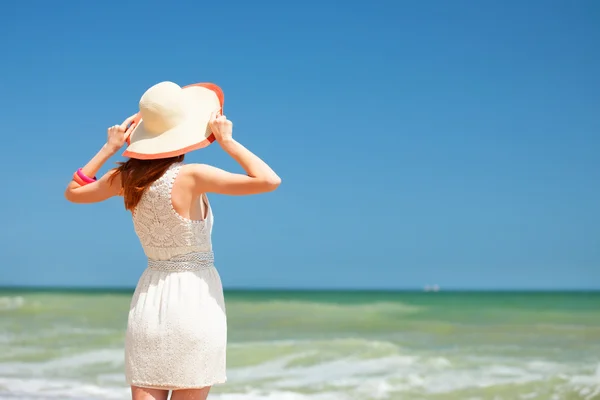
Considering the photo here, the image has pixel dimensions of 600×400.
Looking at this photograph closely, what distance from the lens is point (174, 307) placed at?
7.37 ft

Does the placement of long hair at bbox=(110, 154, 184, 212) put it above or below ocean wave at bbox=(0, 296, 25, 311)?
above

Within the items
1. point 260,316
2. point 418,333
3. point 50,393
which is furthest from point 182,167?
point 260,316

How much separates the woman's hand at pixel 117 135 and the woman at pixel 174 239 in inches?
4.2

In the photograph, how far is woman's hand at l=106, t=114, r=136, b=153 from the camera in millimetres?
2459

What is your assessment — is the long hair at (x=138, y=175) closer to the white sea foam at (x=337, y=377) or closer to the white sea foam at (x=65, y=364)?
the white sea foam at (x=337, y=377)

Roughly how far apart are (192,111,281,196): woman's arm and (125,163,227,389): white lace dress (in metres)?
0.10

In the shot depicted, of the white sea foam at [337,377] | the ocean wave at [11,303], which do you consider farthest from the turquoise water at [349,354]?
the ocean wave at [11,303]

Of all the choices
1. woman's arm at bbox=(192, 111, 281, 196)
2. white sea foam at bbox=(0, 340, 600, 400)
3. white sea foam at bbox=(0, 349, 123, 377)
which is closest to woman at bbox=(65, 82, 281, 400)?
woman's arm at bbox=(192, 111, 281, 196)

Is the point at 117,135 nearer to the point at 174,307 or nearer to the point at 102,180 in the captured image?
the point at 102,180

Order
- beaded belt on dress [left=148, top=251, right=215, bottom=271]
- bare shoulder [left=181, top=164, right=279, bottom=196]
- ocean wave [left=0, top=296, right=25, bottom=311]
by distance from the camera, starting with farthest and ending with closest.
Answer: ocean wave [left=0, top=296, right=25, bottom=311] < beaded belt on dress [left=148, top=251, right=215, bottom=271] < bare shoulder [left=181, top=164, right=279, bottom=196]

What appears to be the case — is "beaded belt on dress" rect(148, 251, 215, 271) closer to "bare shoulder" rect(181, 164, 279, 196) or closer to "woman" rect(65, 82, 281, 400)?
"woman" rect(65, 82, 281, 400)

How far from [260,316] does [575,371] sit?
6.33m

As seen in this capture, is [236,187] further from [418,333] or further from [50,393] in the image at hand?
[418,333]

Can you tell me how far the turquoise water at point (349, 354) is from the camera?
6.25 metres
